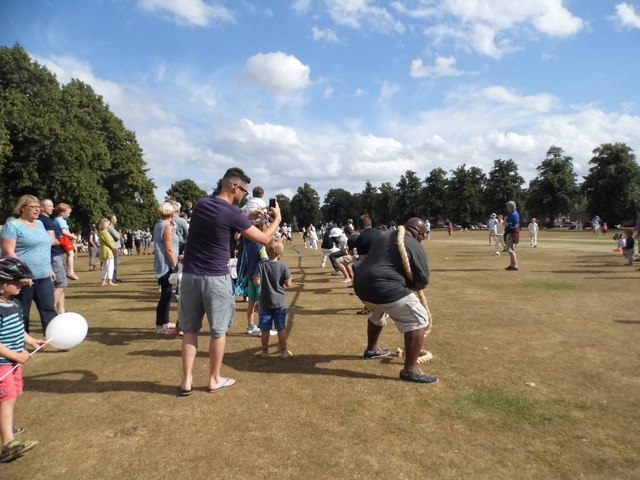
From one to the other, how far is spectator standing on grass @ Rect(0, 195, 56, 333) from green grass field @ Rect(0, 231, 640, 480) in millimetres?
811

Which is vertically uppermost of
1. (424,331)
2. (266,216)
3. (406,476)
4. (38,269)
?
(266,216)

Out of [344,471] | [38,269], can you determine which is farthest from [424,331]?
[38,269]

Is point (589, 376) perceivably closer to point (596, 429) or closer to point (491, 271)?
point (596, 429)

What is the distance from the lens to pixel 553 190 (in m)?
71.1

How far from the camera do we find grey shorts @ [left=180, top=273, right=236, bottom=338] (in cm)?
403

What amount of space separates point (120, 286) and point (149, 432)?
10.0 meters

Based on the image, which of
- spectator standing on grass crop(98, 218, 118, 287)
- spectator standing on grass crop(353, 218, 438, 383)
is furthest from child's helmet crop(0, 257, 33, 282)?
spectator standing on grass crop(98, 218, 118, 287)

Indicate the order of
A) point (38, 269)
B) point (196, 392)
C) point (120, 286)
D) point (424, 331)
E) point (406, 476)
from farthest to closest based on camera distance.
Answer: point (120, 286)
point (38, 269)
point (424, 331)
point (196, 392)
point (406, 476)

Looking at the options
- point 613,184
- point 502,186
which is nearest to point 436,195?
point 502,186

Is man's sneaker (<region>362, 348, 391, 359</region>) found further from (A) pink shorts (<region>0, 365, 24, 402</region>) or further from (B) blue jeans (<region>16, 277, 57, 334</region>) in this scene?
(B) blue jeans (<region>16, 277, 57, 334</region>)

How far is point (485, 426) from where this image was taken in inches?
136

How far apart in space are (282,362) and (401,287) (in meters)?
1.89

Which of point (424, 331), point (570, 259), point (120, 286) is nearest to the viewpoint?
point (424, 331)

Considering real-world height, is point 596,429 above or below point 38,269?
below
